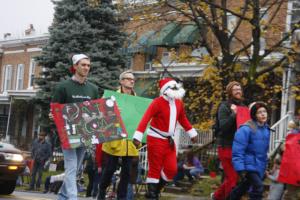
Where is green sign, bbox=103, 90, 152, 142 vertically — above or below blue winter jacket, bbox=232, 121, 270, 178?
above

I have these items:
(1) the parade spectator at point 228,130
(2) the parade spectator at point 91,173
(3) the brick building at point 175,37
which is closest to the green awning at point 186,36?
(3) the brick building at point 175,37

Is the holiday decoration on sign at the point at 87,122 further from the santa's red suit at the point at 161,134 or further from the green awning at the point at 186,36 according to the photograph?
the green awning at the point at 186,36

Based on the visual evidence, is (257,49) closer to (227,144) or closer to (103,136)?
(227,144)

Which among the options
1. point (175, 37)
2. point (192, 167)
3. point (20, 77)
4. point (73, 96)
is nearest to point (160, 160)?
point (73, 96)

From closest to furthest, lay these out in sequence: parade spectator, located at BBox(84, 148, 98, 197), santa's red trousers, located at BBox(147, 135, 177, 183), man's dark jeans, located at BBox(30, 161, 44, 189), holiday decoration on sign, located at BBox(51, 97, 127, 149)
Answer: holiday decoration on sign, located at BBox(51, 97, 127, 149) < santa's red trousers, located at BBox(147, 135, 177, 183) < parade spectator, located at BBox(84, 148, 98, 197) < man's dark jeans, located at BBox(30, 161, 44, 189)

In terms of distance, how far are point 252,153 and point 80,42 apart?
22.1m

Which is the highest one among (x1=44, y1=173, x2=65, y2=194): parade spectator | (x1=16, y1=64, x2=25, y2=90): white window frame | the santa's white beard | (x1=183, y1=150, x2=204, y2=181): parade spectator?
(x1=16, y1=64, x2=25, y2=90): white window frame

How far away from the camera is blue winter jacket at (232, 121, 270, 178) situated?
28.8 ft

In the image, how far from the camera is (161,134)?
9086 mm

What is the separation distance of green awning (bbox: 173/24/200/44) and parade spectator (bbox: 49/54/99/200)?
18.2 metres

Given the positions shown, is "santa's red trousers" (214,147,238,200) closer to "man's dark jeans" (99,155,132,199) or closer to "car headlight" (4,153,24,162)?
"man's dark jeans" (99,155,132,199)

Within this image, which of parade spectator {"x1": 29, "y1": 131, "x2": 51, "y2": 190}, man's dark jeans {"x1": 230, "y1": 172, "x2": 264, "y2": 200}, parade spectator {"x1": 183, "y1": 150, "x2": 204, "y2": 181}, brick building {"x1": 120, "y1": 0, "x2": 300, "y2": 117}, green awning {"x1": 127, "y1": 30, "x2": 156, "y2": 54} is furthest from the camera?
green awning {"x1": 127, "y1": 30, "x2": 156, "y2": 54}

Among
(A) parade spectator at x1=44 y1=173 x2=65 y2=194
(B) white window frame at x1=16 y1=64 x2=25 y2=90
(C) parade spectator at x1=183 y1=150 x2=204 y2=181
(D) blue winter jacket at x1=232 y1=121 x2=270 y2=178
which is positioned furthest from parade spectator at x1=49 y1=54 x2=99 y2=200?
(B) white window frame at x1=16 y1=64 x2=25 y2=90

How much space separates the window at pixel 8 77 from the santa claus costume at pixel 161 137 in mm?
36848
